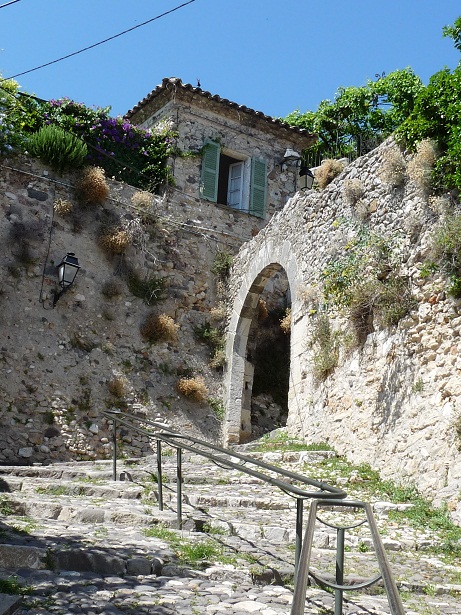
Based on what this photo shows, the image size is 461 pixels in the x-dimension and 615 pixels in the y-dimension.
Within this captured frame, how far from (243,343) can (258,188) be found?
377cm

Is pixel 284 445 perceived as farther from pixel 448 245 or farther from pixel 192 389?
pixel 448 245

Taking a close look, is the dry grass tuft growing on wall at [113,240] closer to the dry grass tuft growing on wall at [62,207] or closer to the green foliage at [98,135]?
the dry grass tuft growing on wall at [62,207]

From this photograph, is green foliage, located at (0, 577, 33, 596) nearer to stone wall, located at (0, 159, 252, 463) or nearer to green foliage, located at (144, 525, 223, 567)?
green foliage, located at (144, 525, 223, 567)

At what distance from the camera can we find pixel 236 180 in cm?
1497

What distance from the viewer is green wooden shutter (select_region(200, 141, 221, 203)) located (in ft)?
46.4

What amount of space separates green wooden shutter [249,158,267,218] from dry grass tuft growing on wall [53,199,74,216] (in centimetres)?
392

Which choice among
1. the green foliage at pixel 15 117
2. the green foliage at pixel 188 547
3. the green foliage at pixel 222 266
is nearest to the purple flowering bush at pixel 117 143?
the green foliage at pixel 15 117

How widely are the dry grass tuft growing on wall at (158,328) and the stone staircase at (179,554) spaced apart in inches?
203

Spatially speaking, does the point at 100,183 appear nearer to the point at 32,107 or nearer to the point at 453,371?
the point at 32,107

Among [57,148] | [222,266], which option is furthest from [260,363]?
[57,148]

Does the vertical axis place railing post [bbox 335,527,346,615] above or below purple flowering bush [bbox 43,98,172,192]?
below

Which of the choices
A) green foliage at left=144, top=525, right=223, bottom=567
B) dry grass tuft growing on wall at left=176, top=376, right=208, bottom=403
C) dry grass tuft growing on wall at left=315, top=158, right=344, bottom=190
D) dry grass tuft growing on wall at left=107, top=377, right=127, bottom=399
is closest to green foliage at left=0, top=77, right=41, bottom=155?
dry grass tuft growing on wall at left=107, top=377, right=127, bottom=399

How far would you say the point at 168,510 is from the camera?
605 cm

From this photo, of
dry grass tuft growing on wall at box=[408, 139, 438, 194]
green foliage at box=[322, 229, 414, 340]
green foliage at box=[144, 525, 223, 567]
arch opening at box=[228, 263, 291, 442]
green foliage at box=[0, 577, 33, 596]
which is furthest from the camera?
arch opening at box=[228, 263, 291, 442]
